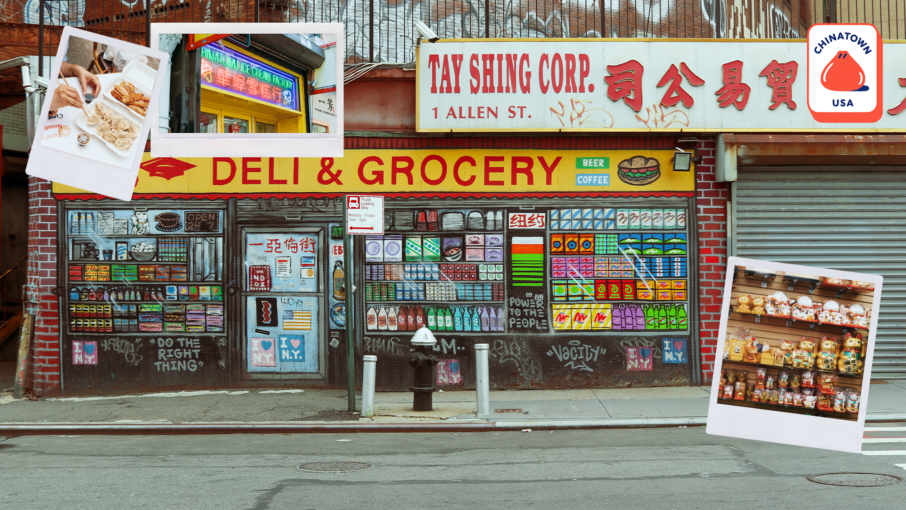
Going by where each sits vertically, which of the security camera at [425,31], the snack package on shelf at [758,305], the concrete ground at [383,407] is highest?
the security camera at [425,31]

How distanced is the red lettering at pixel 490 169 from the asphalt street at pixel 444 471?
13.6ft

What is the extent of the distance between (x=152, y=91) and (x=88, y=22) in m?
9.61

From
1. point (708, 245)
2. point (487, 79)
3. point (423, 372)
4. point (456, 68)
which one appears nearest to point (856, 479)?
point (423, 372)

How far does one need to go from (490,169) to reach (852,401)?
30.8 feet

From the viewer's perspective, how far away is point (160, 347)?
39.3ft

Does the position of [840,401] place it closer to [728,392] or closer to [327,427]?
[728,392]

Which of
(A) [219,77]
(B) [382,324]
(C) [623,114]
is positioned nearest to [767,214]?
(C) [623,114]

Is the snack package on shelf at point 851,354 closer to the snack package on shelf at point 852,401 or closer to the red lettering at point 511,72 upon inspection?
the snack package on shelf at point 852,401

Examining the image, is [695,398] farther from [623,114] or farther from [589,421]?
[623,114]

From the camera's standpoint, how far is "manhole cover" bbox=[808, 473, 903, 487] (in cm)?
632

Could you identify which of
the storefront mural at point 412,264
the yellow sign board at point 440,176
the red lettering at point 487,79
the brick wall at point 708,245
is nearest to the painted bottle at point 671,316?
the storefront mural at point 412,264

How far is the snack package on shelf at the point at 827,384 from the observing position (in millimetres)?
2725

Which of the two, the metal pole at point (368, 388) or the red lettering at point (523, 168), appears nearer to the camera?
the metal pole at point (368, 388)

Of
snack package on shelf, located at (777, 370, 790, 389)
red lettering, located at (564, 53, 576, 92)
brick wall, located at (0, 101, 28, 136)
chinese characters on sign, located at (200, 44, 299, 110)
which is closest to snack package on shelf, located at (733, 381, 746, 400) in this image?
snack package on shelf, located at (777, 370, 790, 389)
